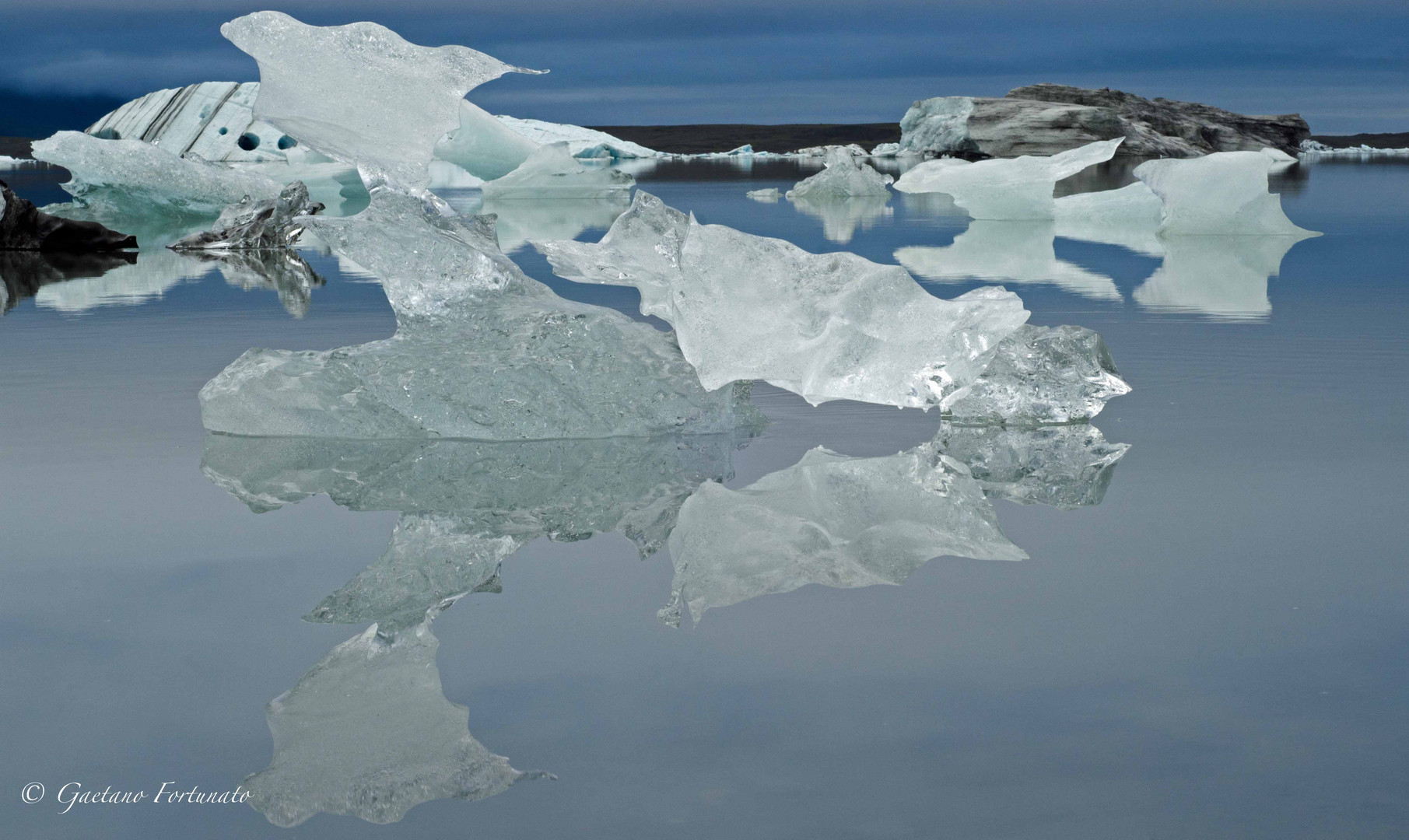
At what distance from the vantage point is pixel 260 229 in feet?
25.1

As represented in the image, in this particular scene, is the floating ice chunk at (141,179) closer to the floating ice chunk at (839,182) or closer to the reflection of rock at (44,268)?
the reflection of rock at (44,268)

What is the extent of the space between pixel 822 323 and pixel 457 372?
730 millimetres

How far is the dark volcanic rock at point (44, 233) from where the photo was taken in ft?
24.4

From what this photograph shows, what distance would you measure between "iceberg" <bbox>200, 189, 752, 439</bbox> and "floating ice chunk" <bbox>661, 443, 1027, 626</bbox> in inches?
18.0

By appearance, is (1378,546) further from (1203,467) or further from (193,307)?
(193,307)

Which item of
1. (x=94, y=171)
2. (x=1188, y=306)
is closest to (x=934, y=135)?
(x=94, y=171)

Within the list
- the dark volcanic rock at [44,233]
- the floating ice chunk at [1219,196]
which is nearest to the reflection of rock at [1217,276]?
the floating ice chunk at [1219,196]

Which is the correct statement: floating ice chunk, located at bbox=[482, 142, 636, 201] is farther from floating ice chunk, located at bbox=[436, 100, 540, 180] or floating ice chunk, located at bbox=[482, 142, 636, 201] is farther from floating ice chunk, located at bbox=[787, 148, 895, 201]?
floating ice chunk, located at bbox=[787, 148, 895, 201]

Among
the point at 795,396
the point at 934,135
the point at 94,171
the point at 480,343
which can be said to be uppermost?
the point at 480,343

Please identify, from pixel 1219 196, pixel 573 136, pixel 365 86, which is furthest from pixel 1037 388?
pixel 573 136

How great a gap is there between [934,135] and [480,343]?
23.8m

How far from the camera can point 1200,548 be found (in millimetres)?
1898

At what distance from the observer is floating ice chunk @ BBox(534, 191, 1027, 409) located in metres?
2.62

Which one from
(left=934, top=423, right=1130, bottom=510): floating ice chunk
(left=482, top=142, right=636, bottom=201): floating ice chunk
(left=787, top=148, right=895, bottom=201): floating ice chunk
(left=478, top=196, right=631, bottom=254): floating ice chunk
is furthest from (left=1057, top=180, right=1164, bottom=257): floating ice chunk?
(left=934, top=423, right=1130, bottom=510): floating ice chunk
